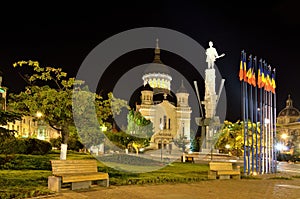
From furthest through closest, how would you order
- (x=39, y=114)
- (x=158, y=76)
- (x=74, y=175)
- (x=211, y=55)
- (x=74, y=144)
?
1. (x=158, y=76)
2. (x=211, y=55)
3. (x=74, y=144)
4. (x=39, y=114)
5. (x=74, y=175)

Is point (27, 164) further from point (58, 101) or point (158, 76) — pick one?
point (158, 76)

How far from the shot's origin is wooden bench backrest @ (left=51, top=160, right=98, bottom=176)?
1086cm

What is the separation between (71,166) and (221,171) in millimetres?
7530

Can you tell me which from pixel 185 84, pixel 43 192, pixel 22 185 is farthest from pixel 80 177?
pixel 185 84

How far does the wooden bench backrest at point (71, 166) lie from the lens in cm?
1086

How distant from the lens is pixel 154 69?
93.4 meters

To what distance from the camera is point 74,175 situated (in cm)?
1105

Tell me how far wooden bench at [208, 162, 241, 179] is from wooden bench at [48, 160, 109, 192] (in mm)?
5864

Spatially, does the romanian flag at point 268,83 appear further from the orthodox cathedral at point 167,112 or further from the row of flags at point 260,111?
the orthodox cathedral at point 167,112

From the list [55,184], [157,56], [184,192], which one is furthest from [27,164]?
[157,56]

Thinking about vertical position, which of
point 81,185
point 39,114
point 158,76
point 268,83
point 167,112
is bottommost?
point 81,185

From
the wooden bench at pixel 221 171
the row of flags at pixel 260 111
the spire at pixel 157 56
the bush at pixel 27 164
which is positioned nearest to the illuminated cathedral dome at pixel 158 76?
the spire at pixel 157 56

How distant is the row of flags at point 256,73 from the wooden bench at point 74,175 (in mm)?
10788

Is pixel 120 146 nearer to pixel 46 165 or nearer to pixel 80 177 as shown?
pixel 46 165
